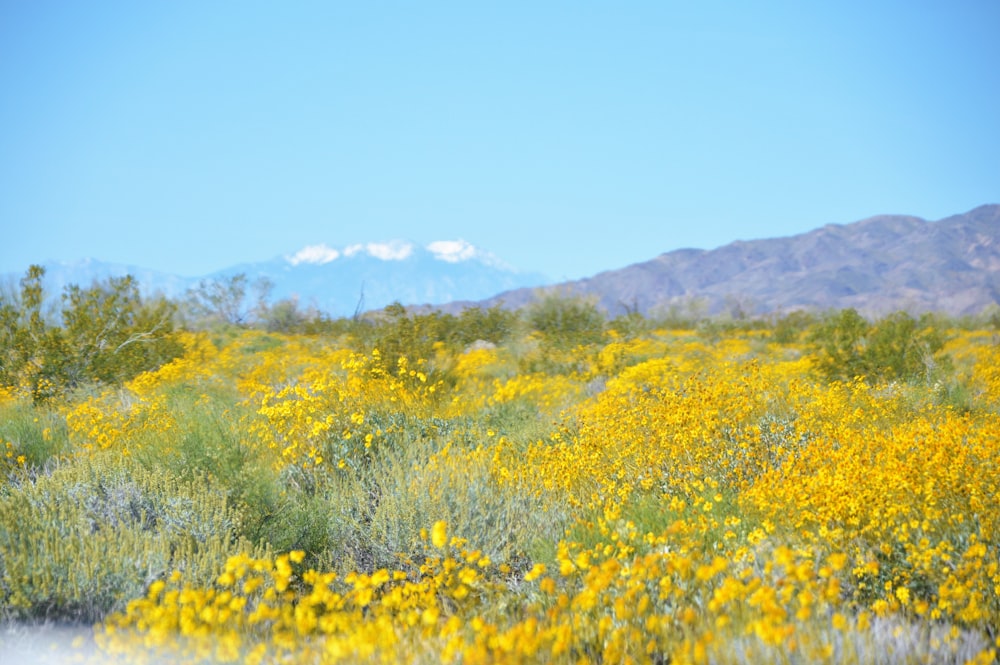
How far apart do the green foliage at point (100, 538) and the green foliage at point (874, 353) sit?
10076mm

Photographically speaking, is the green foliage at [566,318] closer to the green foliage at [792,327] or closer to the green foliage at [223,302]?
the green foliage at [792,327]

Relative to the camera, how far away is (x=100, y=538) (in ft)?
13.5

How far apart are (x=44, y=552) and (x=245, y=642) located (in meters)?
1.57

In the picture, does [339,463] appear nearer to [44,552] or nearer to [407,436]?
[407,436]

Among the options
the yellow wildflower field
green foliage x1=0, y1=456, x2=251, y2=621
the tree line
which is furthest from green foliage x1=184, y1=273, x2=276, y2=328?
green foliage x1=0, y1=456, x2=251, y2=621

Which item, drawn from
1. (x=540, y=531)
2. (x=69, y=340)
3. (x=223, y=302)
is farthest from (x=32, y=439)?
(x=223, y=302)

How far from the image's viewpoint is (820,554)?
3.86 metres

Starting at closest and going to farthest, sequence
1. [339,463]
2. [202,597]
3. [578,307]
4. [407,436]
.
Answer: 1. [202,597]
2. [339,463]
3. [407,436]
4. [578,307]

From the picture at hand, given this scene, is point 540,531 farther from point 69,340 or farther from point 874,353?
point 874,353

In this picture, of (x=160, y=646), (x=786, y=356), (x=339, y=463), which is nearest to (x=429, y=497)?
(x=339, y=463)

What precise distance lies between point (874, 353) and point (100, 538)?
11.7 meters

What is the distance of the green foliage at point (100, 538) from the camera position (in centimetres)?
376

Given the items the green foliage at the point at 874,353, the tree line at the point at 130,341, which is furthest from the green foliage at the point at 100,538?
the green foliage at the point at 874,353

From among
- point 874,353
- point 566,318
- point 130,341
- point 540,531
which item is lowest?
point 540,531
